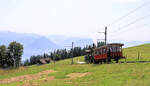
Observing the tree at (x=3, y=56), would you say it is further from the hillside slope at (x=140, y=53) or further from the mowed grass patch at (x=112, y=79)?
the mowed grass patch at (x=112, y=79)

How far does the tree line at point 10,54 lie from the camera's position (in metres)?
88.1

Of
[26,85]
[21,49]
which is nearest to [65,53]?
[21,49]

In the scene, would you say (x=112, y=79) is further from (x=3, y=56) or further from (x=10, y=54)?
(x=10, y=54)

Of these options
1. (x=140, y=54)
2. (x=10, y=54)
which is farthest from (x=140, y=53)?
(x=10, y=54)

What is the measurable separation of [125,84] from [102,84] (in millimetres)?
2321

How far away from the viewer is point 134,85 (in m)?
14.2

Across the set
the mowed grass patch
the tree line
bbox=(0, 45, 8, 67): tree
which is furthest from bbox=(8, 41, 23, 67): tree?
the mowed grass patch

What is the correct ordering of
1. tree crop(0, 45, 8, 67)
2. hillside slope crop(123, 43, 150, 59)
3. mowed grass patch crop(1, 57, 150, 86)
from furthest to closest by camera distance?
tree crop(0, 45, 8, 67), hillside slope crop(123, 43, 150, 59), mowed grass patch crop(1, 57, 150, 86)

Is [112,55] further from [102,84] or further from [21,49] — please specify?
[21,49]

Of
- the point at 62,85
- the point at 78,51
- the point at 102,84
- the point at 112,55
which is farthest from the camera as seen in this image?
the point at 78,51

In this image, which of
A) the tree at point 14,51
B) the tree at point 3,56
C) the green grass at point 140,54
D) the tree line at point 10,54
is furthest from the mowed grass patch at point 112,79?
the tree at point 3,56

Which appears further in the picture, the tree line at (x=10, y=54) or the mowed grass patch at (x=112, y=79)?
the tree line at (x=10, y=54)

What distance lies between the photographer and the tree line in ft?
289

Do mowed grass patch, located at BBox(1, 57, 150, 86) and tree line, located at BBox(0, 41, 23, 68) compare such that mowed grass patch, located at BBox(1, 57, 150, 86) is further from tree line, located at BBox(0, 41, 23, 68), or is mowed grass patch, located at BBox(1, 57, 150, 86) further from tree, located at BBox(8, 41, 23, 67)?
tree line, located at BBox(0, 41, 23, 68)
